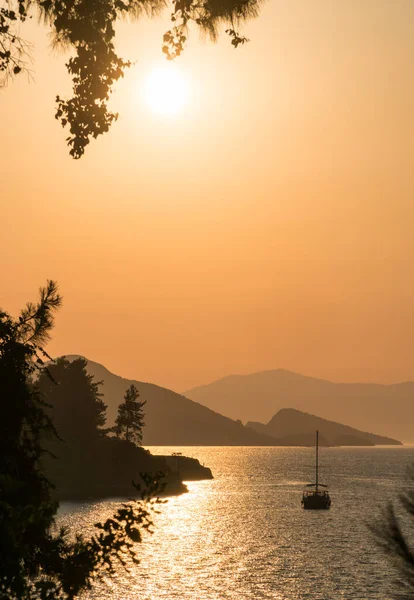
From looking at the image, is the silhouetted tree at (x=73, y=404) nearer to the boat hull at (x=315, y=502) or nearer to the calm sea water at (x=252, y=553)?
the calm sea water at (x=252, y=553)

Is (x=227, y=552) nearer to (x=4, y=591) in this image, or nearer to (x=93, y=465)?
(x=93, y=465)

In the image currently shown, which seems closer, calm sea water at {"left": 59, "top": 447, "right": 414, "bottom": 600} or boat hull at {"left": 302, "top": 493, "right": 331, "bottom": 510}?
calm sea water at {"left": 59, "top": 447, "right": 414, "bottom": 600}

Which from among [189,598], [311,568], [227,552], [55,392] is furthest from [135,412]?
[189,598]

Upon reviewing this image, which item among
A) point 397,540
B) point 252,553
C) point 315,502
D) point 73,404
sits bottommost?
point 397,540

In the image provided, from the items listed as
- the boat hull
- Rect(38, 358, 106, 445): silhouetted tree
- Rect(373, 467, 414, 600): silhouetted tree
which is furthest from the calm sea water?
Rect(373, 467, 414, 600): silhouetted tree

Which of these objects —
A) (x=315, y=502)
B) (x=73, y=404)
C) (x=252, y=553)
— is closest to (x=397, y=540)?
(x=252, y=553)

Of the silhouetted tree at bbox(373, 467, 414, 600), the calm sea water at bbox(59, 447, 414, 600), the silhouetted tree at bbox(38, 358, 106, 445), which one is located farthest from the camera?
the silhouetted tree at bbox(38, 358, 106, 445)

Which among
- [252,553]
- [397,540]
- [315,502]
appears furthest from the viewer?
[315,502]

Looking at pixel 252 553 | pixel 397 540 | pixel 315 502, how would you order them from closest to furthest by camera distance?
pixel 397 540 → pixel 252 553 → pixel 315 502

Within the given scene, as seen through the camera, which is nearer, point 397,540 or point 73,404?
point 397,540

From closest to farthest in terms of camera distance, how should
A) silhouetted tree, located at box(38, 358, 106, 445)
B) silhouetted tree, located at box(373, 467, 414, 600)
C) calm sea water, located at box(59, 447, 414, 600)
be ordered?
1. silhouetted tree, located at box(373, 467, 414, 600)
2. calm sea water, located at box(59, 447, 414, 600)
3. silhouetted tree, located at box(38, 358, 106, 445)

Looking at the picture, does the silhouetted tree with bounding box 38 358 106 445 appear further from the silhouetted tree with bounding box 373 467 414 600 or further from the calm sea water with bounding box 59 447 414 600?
the silhouetted tree with bounding box 373 467 414 600

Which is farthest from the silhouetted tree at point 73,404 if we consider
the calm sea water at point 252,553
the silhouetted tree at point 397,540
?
the silhouetted tree at point 397,540

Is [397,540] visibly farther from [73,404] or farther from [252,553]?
[73,404]
